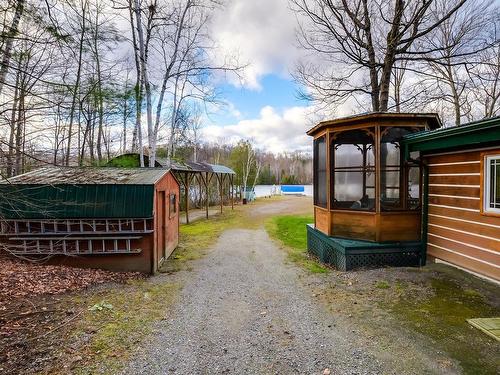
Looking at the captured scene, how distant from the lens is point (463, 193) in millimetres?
5184

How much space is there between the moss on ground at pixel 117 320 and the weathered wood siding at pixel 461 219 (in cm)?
513

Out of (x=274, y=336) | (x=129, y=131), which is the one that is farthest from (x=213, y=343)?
(x=129, y=131)

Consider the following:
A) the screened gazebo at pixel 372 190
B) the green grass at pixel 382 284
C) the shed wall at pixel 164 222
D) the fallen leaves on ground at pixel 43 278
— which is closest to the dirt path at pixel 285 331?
the green grass at pixel 382 284

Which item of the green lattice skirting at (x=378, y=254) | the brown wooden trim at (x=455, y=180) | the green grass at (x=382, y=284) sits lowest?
the green grass at (x=382, y=284)

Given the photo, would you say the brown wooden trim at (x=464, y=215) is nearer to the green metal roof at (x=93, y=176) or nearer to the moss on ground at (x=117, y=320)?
the moss on ground at (x=117, y=320)

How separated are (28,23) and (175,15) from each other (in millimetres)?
9473

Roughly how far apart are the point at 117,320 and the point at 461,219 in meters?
5.83

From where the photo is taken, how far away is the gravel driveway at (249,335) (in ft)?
10.3

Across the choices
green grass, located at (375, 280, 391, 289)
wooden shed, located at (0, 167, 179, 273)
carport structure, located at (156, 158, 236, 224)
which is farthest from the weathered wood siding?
carport structure, located at (156, 158, 236, 224)

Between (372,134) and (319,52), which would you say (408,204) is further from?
(319,52)

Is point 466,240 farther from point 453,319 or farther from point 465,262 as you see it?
point 453,319

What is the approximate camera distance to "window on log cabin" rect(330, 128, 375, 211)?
21.8 feet

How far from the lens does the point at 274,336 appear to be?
12.5 feet

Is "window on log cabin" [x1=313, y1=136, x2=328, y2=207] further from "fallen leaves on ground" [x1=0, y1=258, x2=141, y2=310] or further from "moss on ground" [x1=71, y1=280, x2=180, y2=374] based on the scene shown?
"fallen leaves on ground" [x1=0, y1=258, x2=141, y2=310]
